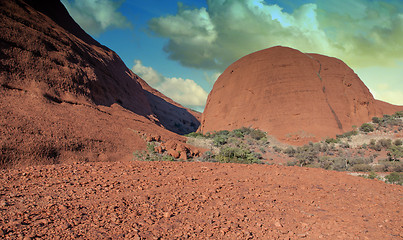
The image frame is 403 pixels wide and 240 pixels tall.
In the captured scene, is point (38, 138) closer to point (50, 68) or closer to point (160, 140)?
point (160, 140)

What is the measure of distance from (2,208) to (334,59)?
32608mm

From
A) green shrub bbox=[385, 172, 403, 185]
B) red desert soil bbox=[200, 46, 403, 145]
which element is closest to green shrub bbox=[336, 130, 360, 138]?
red desert soil bbox=[200, 46, 403, 145]

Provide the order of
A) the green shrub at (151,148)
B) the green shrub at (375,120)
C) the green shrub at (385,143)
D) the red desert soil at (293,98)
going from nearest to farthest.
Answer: the green shrub at (151,148), the green shrub at (385,143), the red desert soil at (293,98), the green shrub at (375,120)

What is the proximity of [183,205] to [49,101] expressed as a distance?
10.8 m

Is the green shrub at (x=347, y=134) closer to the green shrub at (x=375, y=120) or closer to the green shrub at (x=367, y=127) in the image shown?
the green shrub at (x=367, y=127)

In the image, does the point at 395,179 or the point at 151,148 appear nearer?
the point at 395,179

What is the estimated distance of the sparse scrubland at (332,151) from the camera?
1075 centimetres

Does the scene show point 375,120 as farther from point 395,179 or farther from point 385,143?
point 395,179

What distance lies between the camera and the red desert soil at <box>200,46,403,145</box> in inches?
899

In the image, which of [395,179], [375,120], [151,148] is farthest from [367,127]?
[151,148]

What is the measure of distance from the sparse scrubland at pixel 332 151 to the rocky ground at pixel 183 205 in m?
4.52

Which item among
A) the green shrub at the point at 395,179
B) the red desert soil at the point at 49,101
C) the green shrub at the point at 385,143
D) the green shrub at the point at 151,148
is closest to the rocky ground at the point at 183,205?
the green shrub at the point at 395,179

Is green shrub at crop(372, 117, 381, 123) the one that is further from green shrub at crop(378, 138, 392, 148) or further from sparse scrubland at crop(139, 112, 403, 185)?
green shrub at crop(378, 138, 392, 148)

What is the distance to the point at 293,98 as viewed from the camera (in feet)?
79.9
